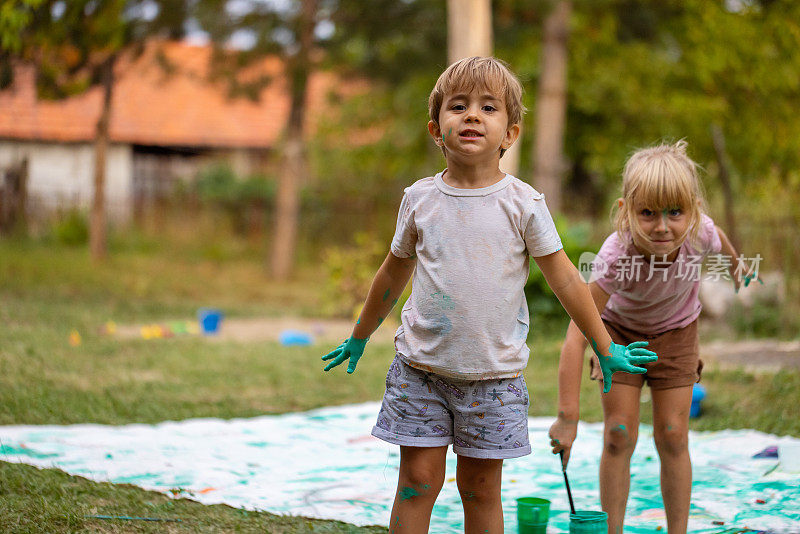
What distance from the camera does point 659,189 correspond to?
2715mm

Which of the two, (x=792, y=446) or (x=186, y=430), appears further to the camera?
(x=186, y=430)

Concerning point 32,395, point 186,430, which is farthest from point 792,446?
point 32,395

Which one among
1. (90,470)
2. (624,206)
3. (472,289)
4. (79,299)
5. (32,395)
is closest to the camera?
(472,289)

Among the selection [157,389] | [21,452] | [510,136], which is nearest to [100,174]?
[157,389]

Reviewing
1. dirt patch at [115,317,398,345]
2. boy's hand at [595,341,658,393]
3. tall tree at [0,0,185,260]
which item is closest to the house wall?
tall tree at [0,0,185,260]

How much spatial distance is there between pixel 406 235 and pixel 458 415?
50 cm

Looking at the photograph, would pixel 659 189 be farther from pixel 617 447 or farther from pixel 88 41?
pixel 88 41

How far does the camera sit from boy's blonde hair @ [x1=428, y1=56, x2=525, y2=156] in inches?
90.2

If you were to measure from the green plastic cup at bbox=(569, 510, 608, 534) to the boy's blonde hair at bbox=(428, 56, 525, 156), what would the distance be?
1.16 meters

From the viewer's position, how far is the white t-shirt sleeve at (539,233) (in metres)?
2.29

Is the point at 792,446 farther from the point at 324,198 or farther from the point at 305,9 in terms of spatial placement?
the point at 324,198

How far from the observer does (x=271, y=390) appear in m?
5.73

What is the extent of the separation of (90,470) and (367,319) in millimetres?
1604

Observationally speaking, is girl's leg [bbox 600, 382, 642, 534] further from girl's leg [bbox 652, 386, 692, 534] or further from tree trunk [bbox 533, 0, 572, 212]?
tree trunk [bbox 533, 0, 572, 212]
